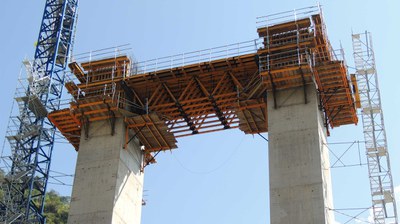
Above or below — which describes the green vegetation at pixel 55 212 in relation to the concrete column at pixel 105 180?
above

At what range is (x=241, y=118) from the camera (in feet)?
142

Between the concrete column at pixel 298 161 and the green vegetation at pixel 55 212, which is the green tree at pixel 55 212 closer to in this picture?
the green vegetation at pixel 55 212

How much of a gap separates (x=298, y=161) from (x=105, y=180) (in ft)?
38.4

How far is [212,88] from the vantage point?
4362 cm

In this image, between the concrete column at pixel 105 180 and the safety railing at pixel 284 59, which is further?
the concrete column at pixel 105 180

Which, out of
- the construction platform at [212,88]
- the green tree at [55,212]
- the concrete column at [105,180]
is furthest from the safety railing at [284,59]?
the green tree at [55,212]

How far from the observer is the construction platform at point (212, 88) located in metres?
40.4

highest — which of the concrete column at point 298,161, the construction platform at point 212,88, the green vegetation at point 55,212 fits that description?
the green vegetation at point 55,212

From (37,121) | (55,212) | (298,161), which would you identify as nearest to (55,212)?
(55,212)

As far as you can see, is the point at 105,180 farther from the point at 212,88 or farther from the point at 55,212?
the point at 55,212

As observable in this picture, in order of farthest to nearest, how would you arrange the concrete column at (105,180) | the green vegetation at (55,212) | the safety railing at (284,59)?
the green vegetation at (55,212) < the concrete column at (105,180) < the safety railing at (284,59)

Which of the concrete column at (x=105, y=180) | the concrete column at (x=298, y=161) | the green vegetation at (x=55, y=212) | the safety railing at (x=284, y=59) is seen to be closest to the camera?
the concrete column at (x=298, y=161)

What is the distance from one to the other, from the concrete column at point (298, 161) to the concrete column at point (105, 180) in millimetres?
9566

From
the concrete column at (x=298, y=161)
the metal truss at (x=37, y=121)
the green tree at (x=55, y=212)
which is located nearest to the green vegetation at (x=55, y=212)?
the green tree at (x=55, y=212)
